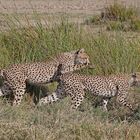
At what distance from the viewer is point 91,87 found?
9500mm

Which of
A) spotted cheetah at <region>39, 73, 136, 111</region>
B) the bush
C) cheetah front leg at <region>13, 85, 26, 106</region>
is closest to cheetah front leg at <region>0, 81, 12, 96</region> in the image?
cheetah front leg at <region>13, 85, 26, 106</region>

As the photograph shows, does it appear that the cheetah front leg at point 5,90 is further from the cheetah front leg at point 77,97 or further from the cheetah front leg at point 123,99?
the cheetah front leg at point 123,99

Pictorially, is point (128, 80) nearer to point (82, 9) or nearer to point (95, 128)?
point (95, 128)

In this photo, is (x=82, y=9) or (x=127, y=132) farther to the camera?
(x=82, y=9)

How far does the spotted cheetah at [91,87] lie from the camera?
9.38 m

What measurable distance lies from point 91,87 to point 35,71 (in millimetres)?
1048

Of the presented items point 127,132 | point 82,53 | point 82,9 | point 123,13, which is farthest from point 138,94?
point 82,9

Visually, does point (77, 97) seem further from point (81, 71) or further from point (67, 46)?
point (67, 46)

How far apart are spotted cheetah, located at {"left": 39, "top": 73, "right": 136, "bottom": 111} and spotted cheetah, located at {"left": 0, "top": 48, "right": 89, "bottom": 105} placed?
380mm

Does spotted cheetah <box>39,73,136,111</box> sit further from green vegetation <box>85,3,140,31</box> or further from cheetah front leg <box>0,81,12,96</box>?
green vegetation <box>85,3,140,31</box>

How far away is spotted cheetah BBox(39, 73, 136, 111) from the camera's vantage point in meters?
9.38

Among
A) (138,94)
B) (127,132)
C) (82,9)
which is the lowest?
(82,9)

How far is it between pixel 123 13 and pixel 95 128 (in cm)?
1754

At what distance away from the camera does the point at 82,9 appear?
30.2 meters
